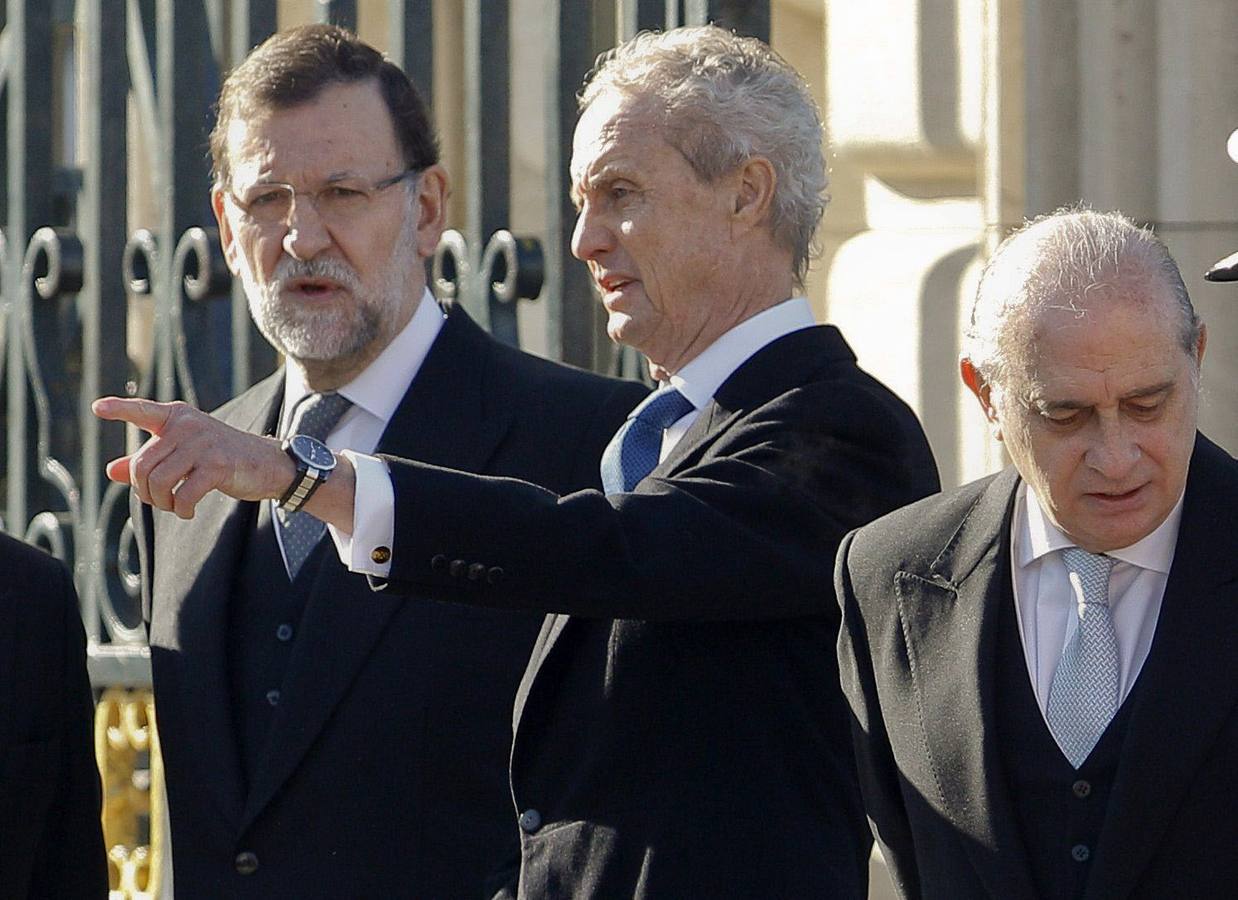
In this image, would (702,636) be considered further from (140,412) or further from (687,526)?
(140,412)

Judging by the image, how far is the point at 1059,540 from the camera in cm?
269

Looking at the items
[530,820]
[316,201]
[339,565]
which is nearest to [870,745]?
[530,820]

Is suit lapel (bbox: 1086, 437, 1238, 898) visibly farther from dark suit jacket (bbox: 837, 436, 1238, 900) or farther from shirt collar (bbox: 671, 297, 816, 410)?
shirt collar (bbox: 671, 297, 816, 410)

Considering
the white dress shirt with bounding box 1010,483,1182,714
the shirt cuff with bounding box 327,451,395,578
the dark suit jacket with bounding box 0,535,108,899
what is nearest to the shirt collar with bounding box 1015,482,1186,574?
the white dress shirt with bounding box 1010,483,1182,714

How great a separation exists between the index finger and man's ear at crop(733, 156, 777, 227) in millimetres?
831

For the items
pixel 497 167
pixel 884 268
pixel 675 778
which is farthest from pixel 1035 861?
pixel 497 167

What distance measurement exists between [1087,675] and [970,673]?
0.12 metres

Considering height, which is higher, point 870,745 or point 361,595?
point 361,595

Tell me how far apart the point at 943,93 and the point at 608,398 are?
1.11 meters

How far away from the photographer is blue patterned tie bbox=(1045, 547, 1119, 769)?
2.58 m

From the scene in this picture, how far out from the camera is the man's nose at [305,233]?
3.57m

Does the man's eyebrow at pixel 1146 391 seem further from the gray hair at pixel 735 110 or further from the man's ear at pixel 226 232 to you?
the man's ear at pixel 226 232

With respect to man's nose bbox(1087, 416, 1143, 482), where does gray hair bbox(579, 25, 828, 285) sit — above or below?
above

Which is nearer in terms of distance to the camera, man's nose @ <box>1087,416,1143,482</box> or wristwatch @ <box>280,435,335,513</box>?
man's nose @ <box>1087,416,1143,482</box>
